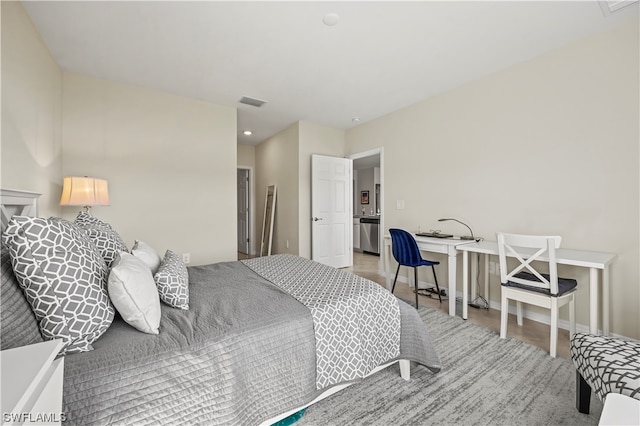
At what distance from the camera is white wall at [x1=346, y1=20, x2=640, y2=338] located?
6.95 ft

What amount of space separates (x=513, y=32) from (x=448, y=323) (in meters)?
2.58

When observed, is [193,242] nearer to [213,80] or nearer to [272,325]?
[213,80]

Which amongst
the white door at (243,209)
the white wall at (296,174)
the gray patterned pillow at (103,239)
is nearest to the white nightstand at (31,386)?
the gray patterned pillow at (103,239)

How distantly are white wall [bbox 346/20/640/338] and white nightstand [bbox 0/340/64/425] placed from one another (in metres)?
3.36

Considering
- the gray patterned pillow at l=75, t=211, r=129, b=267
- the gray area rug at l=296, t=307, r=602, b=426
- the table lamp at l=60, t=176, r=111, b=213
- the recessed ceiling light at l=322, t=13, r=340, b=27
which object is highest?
the recessed ceiling light at l=322, t=13, r=340, b=27

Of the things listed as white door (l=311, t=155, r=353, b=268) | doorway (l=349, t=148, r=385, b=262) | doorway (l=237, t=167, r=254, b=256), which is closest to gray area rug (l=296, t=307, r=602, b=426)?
white door (l=311, t=155, r=353, b=268)

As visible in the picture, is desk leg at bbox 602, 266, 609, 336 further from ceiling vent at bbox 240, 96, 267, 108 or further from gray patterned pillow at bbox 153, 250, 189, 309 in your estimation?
ceiling vent at bbox 240, 96, 267, 108

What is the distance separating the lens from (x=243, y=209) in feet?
20.6

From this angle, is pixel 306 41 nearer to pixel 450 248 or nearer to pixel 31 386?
pixel 450 248

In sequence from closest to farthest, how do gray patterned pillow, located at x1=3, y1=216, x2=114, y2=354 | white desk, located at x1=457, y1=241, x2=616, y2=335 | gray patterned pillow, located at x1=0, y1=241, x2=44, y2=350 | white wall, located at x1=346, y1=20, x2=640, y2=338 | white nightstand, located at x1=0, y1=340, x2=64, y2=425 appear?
white nightstand, located at x1=0, y1=340, x2=64, y2=425 → gray patterned pillow, located at x1=0, y1=241, x2=44, y2=350 → gray patterned pillow, located at x1=3, y1=216, x2=114, y2=354 → white desk, located at x1=457, y1=241, x2=616, y2=335 → white wall, located at x1=346, y1=20, x2=640, y2=338

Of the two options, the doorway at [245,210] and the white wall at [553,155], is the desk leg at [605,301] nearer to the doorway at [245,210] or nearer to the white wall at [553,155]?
the white wall at [553,155]

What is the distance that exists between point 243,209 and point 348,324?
5.28 meters

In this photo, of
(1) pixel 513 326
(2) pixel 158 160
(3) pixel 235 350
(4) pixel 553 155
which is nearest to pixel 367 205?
(4) pixel 553 155

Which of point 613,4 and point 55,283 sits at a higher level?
point 613,4
